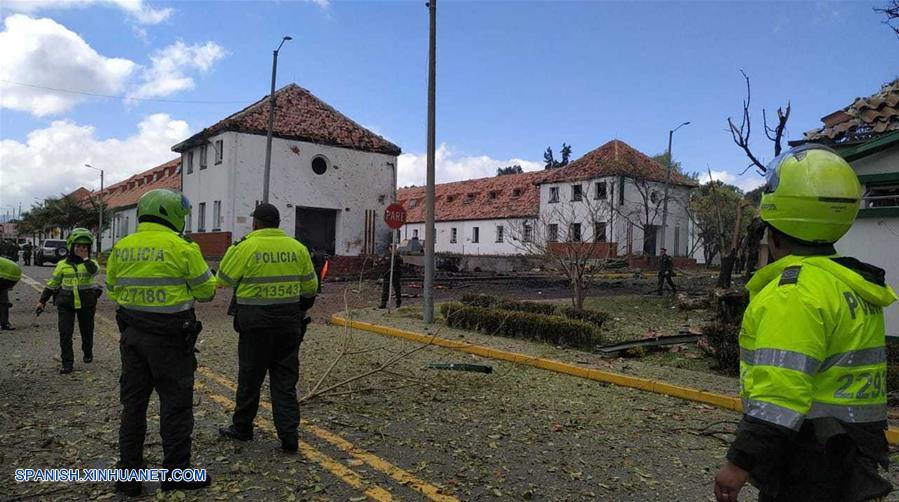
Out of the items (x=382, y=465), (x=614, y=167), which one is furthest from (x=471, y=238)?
(x=382, y=465)

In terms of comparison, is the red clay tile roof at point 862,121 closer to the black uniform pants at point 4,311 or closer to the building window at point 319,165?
the black uniform pants at point 4,311

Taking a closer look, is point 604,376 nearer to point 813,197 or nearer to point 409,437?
point 409,437

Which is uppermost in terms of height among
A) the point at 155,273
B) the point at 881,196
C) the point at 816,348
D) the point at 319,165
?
the point at 319,165

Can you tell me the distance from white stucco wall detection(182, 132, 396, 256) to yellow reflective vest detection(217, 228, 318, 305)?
22.9 m

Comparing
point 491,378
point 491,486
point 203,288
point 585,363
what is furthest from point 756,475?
point 585,363

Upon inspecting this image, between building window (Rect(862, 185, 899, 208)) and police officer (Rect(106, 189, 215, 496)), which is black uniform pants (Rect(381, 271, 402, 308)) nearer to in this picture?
building window (Rect(862, 185, 899, 208))

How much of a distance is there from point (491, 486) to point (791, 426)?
2764 mm

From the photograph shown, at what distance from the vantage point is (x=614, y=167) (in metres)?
41.6

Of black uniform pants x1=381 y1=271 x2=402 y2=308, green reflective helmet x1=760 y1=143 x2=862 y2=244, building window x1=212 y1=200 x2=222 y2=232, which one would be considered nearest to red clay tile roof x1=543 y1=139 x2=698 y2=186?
building window x1=212 y1=200 x2=222 y2=232

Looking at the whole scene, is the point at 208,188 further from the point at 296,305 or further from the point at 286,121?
the point at 296,305

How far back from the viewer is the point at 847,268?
212 centimetres

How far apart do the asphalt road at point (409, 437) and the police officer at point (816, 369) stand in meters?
2.32

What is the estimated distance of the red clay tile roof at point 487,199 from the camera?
49.5 m

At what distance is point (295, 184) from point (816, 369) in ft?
92.2
